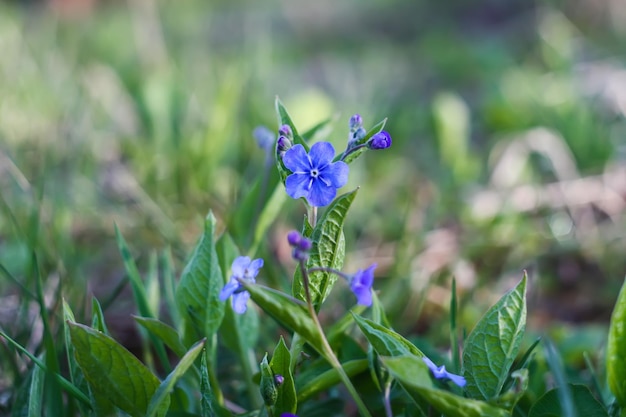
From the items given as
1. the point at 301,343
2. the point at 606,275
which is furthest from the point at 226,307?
the point at 606,275

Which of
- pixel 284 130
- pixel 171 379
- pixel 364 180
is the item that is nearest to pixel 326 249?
pixel 284 130

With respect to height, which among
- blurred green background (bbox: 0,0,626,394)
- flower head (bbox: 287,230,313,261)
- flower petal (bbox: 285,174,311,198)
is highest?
flower petal (bbox: 285,174,311,198)

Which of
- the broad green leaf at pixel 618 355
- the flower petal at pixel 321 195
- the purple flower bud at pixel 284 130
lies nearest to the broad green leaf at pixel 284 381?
the flower petal at pixel 321 195

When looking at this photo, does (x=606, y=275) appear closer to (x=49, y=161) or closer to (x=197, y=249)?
(x=197, y=249)

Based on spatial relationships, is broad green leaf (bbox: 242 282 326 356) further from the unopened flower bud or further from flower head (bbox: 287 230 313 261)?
the unopened flower bud

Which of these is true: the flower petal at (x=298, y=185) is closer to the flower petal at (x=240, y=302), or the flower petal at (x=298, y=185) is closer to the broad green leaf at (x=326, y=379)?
the flower petal at (x=240, y=302)

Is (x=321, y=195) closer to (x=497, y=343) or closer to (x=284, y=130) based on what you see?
(x=284, y=130)

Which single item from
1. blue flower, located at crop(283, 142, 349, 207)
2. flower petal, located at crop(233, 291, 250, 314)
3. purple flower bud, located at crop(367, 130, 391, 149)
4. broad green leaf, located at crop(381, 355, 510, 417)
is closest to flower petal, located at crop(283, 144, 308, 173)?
blue flower, located at crop(283, 142, 349, 207)
